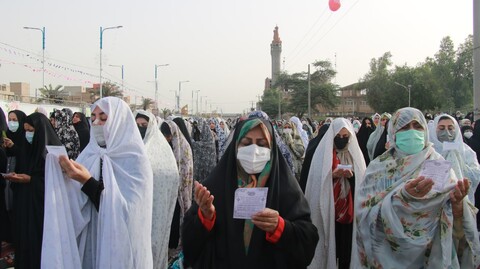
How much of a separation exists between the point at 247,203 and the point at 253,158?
0.33 metres

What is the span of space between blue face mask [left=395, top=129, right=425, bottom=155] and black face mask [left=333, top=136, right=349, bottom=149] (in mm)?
908

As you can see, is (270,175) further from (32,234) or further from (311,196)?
(32,234)

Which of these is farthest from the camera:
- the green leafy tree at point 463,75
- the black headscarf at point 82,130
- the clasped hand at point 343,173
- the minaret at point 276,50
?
the minaret at point 276,50

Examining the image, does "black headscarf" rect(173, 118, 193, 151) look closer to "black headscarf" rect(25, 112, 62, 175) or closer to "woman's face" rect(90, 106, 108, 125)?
"black headscarf" rect(25, 112, 62, 175)

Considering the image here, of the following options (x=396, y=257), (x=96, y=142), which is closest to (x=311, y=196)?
(x=396, y=257)

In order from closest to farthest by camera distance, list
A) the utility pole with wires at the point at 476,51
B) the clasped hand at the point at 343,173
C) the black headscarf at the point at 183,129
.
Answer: the clasped hand at the point at 343,173 < the black headscarf at the point at 183,129 < the utility pole with wires at the point at 476,51

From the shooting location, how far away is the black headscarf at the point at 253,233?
229 centimetres

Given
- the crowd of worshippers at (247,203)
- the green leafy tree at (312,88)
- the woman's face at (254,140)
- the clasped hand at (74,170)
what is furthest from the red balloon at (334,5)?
the green leafy tree at (312,88)

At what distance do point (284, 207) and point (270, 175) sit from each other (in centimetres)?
19

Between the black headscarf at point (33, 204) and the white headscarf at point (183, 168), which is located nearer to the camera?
the black headscarf at point (33, 204)

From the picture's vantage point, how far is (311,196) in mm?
3875

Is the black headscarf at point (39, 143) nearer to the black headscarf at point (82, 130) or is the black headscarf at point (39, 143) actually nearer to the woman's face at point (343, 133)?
the black headscarf at point (82, 130)

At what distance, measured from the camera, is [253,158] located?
2.36 metres

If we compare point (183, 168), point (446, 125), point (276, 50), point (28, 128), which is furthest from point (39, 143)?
point (276, 50)
